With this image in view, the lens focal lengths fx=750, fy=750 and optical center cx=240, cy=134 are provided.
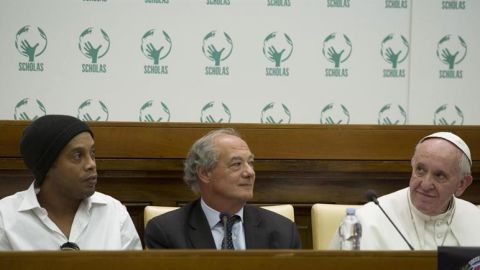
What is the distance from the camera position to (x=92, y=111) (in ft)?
17.0

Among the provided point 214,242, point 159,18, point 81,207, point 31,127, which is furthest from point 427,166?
point 159,18

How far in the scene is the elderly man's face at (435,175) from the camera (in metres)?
3.60

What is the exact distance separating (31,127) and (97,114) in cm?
181

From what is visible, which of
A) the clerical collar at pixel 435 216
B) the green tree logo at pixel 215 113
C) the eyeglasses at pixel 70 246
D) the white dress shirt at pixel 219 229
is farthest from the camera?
the green tree logo at pixel 215 113

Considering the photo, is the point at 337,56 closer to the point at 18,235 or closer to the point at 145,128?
the point at 145,128

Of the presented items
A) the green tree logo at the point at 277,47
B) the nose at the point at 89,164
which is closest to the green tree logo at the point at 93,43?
the green tree logo at the point at 277,47

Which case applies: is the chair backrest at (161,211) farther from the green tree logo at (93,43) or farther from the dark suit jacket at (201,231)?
the green tree logo at (93,43)

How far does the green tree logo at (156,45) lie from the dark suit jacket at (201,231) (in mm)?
1899

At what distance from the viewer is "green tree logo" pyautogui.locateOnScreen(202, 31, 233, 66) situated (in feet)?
17.3

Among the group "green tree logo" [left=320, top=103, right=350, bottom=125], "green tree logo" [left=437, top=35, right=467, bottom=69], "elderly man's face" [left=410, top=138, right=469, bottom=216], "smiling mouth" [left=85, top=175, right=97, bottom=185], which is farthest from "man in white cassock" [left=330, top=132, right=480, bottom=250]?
"green tree logo" [left=437, top=35, right=467, bottom=69]

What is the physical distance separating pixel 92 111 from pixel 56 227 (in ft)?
6.62

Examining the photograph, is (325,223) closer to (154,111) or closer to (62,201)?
(62,201)

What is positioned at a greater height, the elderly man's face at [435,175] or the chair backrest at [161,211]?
the elderly man's face at [435,175]

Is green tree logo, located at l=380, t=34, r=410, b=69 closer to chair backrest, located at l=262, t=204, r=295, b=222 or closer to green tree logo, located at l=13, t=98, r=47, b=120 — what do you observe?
chair backrest, located at l=262, t=204, r=295, b=222
